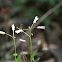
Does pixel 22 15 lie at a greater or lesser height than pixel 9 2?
lesser

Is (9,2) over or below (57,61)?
over

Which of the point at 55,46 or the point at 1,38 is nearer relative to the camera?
the point at 1,38

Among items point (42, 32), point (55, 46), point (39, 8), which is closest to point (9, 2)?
point (39, 8)

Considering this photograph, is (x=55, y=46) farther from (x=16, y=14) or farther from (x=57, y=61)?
(x=16, y=14)

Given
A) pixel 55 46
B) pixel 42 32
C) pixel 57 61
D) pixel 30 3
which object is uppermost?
pixel 30 3

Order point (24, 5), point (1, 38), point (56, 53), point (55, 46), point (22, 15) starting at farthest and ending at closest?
point (22, 15) < point (24, 5) < point (55, 46) < point (1, 38) < point (56, 53)

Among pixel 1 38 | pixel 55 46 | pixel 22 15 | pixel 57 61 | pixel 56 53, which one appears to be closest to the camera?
pixel 57 61

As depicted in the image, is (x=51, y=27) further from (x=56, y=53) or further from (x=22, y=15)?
(x=56, y=53)

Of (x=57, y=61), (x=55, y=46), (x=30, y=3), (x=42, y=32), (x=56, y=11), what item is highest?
(x=30, y=3)

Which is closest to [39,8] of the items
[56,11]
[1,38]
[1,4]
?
[56,11]
